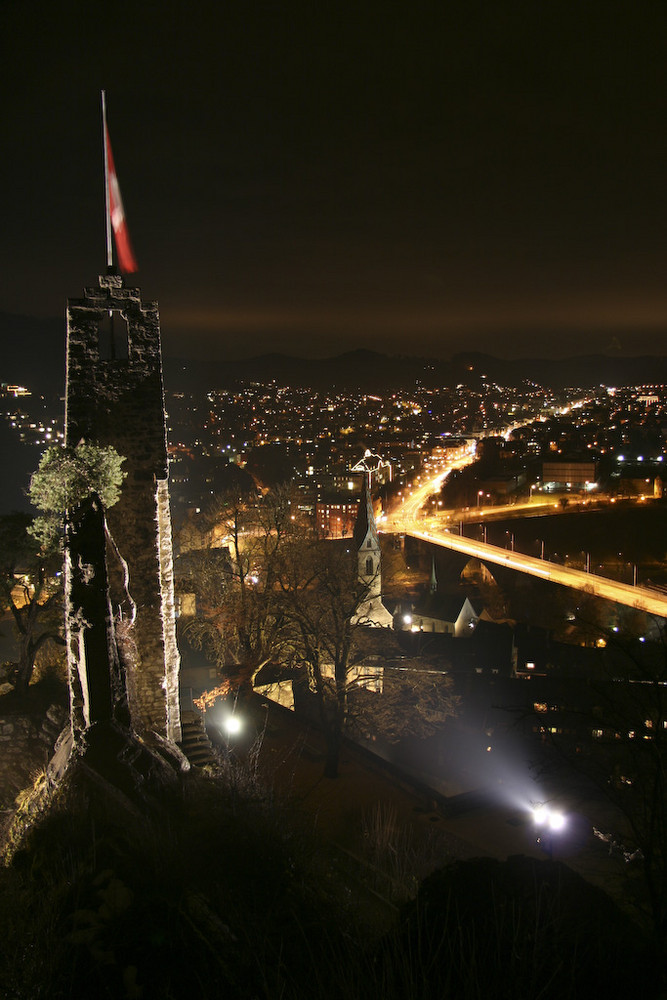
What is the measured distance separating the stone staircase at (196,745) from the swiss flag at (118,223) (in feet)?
21.6

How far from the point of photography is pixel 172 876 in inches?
197

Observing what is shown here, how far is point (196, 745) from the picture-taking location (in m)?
9.56

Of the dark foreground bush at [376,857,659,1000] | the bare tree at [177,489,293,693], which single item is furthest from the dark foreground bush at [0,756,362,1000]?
the bare tree at [177,489,293,693]

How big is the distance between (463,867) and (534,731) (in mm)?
14094

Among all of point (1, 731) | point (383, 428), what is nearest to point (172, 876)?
point (1, 731)

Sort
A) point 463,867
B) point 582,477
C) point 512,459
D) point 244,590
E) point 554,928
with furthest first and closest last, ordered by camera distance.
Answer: point 512,459 → point 582,477 → point 244,590 → point 463,867 → point 554,928

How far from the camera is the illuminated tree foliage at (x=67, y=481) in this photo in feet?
24.1

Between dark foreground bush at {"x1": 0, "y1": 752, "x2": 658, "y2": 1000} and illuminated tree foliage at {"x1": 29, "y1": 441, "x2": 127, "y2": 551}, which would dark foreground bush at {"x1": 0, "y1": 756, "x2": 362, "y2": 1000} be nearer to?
dark foreground bush at {"x1": 0, "y1": 752, "x2": 658, "y2": 1000}

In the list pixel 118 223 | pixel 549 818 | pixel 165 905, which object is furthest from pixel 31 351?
pixel 165 905

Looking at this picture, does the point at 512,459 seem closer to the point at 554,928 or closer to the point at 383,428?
the point at 383,428

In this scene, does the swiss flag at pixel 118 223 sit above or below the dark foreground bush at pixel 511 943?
above

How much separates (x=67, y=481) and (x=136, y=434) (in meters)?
1.32

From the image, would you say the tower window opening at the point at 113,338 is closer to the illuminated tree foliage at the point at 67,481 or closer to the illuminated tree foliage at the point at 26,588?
the illuminated tree foliage at the point at 67,481

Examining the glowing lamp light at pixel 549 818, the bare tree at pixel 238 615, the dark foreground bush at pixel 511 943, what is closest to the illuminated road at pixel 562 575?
the bare tree at pixel 238 615
